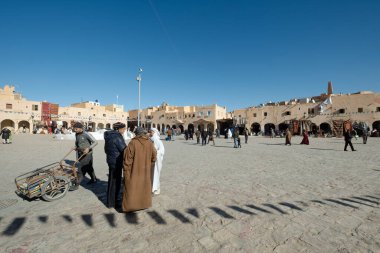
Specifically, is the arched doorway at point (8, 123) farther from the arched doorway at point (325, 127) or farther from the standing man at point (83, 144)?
the arched doorway at point (325, 127)

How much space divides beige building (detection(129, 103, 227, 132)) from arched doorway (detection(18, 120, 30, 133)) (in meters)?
21.6

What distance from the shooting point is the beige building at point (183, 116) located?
2004 inches

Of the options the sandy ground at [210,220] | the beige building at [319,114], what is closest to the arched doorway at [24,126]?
the beige building at [319,114]

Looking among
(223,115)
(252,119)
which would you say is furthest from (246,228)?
(223,115)

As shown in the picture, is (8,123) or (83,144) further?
(8,123)

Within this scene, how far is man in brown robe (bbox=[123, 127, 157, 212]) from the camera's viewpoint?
11.3ft

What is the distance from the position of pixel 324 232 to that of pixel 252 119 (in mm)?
45306

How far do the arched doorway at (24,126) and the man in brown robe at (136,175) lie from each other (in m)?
53.1

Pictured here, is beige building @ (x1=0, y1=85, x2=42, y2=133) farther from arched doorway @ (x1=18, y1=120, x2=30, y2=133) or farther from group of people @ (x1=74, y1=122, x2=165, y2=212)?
group of people @ (x1=74, y1=122, x2=165, y2=212)

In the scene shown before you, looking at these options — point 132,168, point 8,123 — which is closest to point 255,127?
point 132,168

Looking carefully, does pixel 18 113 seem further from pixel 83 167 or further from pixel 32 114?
pixel 83 167

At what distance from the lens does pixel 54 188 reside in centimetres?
424

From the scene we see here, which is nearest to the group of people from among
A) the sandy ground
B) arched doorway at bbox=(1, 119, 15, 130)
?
the sandy ground

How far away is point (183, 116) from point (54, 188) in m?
52.8
